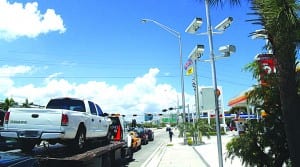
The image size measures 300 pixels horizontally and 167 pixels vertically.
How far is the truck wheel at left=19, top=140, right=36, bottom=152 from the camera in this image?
1280cm

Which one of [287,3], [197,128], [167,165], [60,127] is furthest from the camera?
[197,128]

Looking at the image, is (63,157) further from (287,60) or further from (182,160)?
(182,160)

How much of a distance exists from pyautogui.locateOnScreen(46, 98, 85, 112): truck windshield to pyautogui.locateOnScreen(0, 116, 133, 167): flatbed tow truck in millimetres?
1294

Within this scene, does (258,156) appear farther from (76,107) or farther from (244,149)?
(76,107)

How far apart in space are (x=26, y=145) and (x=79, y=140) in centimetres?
167

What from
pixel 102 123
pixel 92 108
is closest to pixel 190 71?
pixel 102 123

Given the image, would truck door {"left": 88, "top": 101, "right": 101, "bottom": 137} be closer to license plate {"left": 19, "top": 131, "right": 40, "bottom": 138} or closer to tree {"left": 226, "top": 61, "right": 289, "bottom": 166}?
license plate {"left": 19, "top": 131, "right": 40, "bottom": 138}

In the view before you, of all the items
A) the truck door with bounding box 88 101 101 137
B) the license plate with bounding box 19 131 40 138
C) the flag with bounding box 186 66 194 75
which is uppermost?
the flag with bounding box 186 66 194 75

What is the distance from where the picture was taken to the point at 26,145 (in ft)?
42.8

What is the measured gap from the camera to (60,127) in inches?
491

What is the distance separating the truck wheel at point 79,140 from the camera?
45.2 feet

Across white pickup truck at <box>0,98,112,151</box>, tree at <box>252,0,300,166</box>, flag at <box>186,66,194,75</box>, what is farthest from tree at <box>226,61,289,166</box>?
flag at <box>186,66,194,75</box>

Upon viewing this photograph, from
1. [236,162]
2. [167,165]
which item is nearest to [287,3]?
[236,162]

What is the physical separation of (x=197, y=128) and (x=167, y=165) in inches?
655
